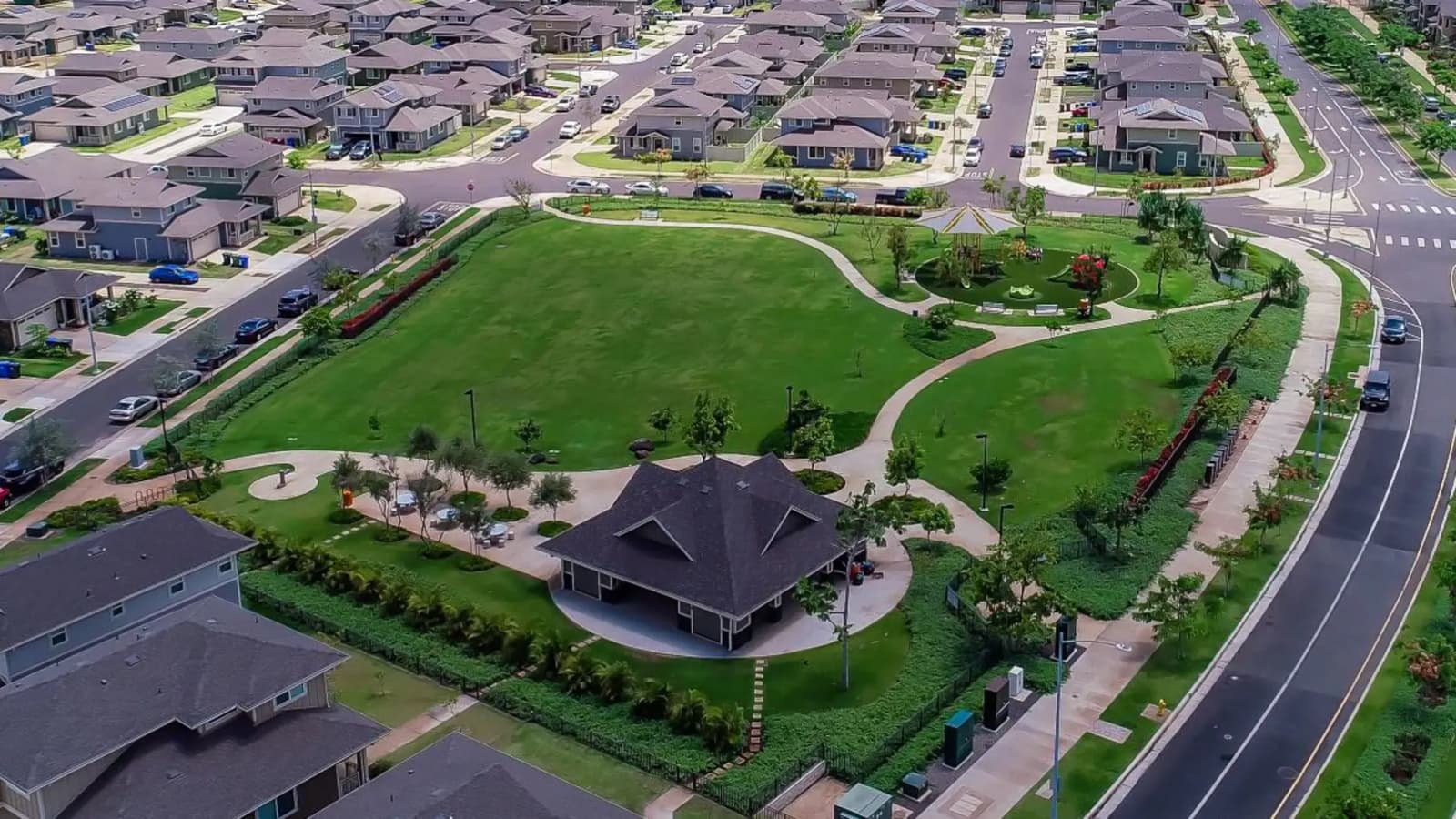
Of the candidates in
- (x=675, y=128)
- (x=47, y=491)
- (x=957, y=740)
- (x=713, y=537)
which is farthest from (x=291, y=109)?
(x=957, y=740)

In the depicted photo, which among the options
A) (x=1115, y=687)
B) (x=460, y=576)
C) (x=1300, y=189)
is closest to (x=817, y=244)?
(x=1300, y=189)

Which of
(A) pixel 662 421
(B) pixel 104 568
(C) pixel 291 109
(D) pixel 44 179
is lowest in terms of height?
(A) pixel 662 421

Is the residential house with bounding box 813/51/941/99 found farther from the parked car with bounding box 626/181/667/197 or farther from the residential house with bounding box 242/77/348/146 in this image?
the residential house with bounding box 242/77/348/146

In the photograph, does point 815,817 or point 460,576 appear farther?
point 460,576

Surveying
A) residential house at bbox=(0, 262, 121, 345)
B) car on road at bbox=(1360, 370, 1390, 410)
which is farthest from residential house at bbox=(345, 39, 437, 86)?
car on road at bbox=(1360, 370, 1390, 410)

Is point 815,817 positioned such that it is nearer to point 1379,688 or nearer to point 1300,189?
point 1379,688

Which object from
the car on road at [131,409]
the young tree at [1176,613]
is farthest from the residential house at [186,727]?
the car on road at [131,409]

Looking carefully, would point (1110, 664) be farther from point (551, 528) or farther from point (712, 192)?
point (712, 192)
